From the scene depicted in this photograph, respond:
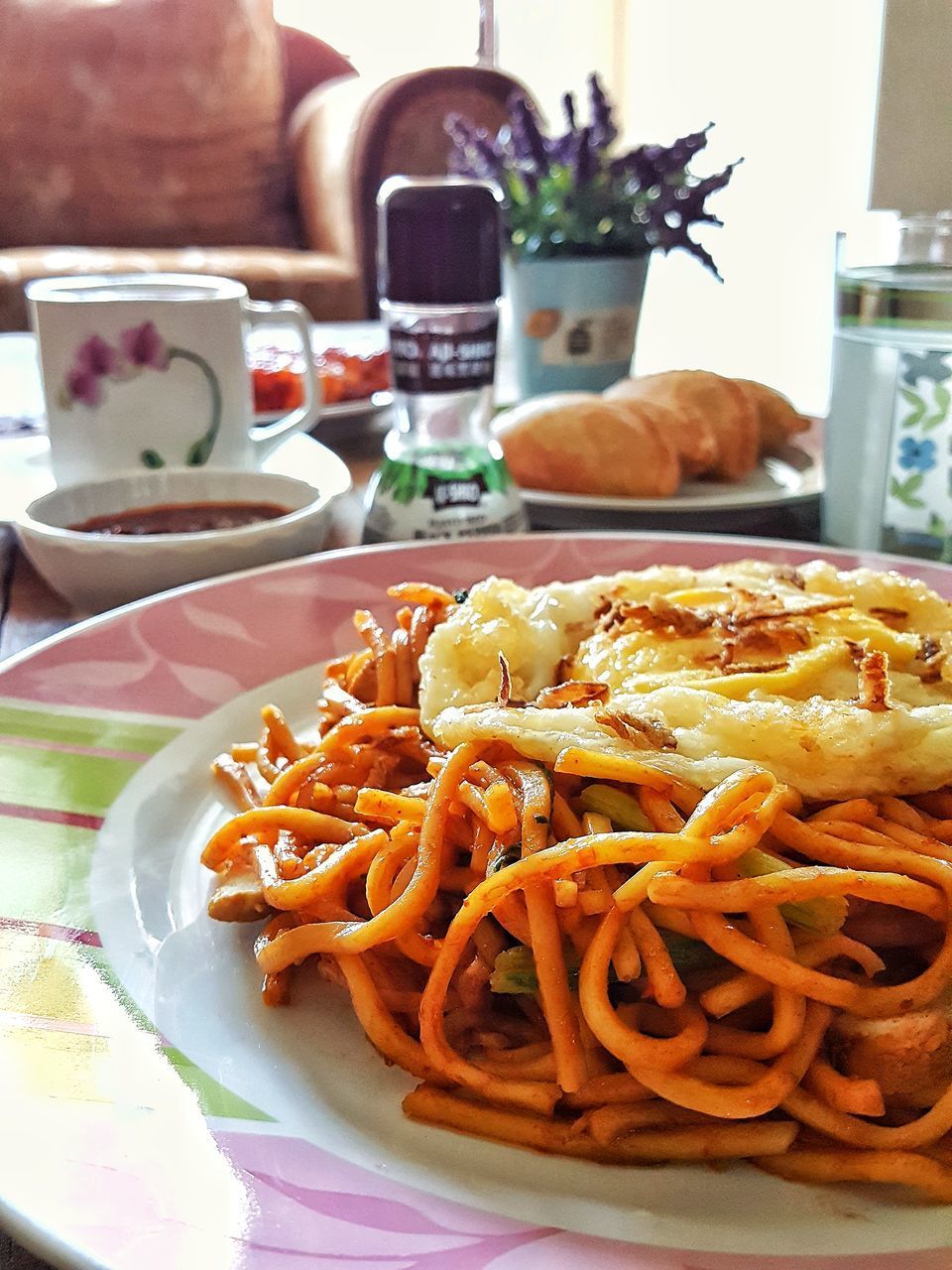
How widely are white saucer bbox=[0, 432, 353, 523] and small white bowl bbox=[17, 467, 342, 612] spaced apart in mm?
52

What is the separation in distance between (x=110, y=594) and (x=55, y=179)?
12.7 ft

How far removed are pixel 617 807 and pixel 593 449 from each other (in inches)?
34.0

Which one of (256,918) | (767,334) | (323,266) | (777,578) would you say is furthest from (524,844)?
(767,334)

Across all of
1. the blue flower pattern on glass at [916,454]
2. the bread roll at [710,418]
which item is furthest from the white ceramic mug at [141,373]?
the blue flower pattern on glass at [916,454]

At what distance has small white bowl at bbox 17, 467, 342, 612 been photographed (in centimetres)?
110

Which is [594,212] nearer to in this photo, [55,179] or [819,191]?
[55,179]

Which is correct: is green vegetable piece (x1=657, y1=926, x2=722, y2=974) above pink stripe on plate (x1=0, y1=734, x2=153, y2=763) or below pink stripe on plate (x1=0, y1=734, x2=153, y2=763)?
below

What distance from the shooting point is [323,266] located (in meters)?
4.10

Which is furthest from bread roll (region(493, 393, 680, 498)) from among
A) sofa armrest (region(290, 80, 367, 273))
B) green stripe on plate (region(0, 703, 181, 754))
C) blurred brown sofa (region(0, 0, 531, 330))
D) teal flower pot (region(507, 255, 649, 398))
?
sofa armrest (region(290, 80, 367, 273))

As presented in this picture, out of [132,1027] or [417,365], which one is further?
[417,365]

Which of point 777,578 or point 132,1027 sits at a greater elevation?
point 777,578

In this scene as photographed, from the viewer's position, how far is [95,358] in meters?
1.29

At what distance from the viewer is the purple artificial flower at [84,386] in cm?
129

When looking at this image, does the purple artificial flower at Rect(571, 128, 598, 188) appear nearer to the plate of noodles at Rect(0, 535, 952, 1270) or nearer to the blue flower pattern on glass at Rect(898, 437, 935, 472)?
the blue flower pattern on glass at Rect(898, 437, 935, 472)
